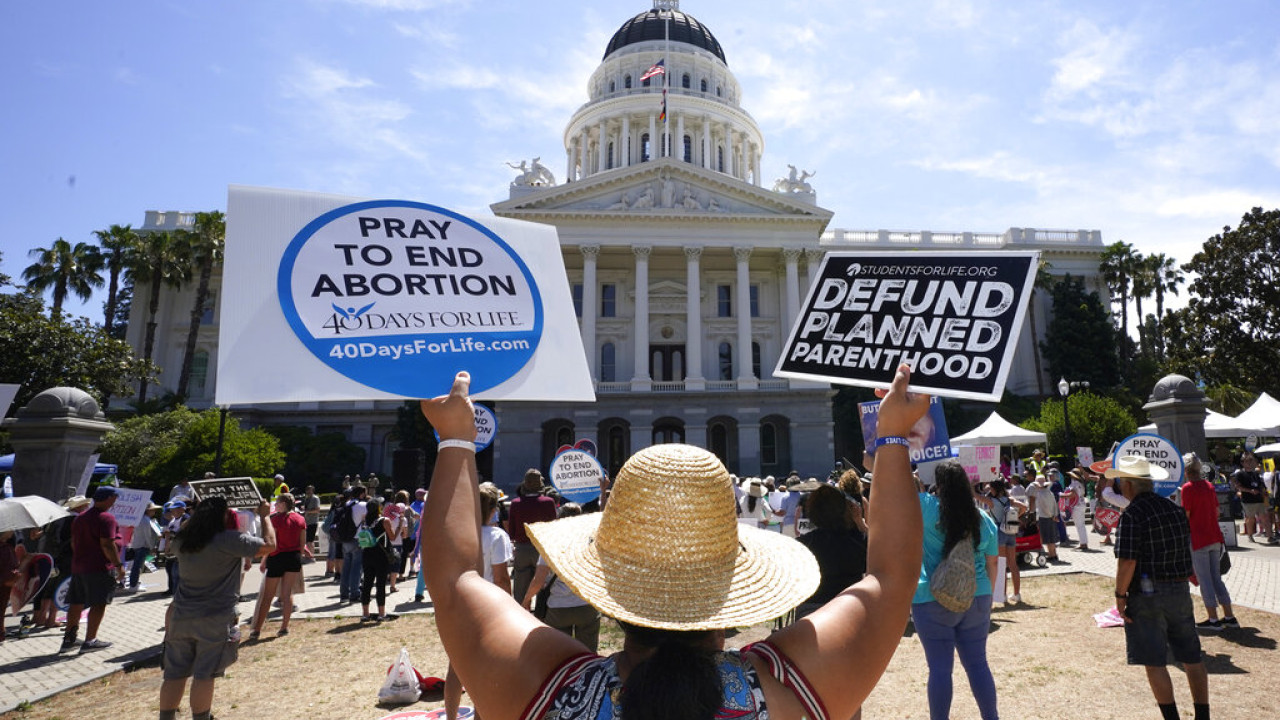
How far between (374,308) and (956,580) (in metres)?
3.93

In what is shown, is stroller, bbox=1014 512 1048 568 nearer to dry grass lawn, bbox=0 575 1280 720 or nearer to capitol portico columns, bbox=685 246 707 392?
dry grass lawn, bbox=0 575 1280 720

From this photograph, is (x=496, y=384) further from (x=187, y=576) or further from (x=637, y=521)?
(x=187, y=576)

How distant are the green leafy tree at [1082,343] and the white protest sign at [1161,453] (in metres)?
37.7

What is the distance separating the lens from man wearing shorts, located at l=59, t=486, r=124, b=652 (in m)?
8.67

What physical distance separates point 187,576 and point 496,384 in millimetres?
3864

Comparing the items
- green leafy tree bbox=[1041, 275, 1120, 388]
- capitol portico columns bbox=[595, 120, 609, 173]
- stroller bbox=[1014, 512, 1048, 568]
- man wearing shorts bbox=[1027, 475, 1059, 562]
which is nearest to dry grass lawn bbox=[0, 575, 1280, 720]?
stroller bbox=[1014, 512, 1048, 568]

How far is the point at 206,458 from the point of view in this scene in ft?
84.7

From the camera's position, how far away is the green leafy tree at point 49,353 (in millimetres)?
22156

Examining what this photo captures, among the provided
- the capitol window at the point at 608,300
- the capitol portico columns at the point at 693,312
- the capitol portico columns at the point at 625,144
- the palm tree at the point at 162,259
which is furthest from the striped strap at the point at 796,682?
the capitol portico columns at the point at 625,144

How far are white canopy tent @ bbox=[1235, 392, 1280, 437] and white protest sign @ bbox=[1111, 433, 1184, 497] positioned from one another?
12.9 metres

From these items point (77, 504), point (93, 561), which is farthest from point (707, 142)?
point (93, 561)

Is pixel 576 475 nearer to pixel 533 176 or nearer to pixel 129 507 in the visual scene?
pixel 129 507

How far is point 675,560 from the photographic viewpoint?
1525mm

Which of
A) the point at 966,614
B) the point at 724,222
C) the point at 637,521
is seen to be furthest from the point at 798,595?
the point at 724,222
